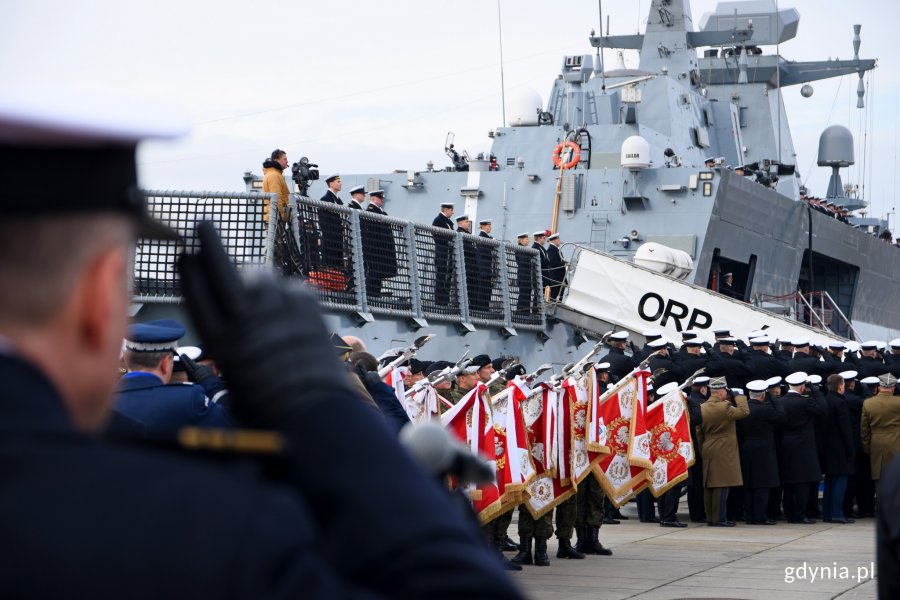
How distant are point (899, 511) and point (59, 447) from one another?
59.2 inches

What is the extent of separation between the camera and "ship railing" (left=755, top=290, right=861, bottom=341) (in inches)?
880

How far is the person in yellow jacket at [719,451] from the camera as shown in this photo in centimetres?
1308

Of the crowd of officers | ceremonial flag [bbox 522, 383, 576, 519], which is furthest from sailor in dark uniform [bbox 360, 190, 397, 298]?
ceremonial flag [bbox 522, 383, 576, 519]

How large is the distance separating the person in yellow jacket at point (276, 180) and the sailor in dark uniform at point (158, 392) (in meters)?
6.88

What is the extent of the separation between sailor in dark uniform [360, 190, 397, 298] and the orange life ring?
768 centimetres

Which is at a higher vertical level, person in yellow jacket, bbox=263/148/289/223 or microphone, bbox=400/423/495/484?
person in yellow jacket, bbox=263/148/289/223

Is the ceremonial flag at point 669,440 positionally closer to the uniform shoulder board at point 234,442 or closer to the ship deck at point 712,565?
the ship deck at point 712,565

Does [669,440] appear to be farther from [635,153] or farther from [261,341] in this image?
[261,341]

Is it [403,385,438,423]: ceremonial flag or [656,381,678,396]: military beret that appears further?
[656,381,678,396]: military beret

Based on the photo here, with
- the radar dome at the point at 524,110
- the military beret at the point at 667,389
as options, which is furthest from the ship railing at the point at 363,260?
the radar dome at the point at 524,110

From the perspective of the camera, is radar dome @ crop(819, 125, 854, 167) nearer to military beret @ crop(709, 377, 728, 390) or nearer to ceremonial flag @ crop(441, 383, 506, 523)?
military beret @ crop(709, 377, 728, 390)

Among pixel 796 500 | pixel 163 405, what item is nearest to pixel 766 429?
pixel 796 500

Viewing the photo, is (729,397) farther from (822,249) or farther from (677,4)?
(677,4)

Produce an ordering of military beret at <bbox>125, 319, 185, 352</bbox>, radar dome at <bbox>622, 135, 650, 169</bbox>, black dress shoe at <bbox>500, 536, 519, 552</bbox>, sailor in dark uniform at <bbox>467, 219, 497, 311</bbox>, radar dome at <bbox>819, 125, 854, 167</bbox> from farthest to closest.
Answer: radar dome at <bbox>819, 125, 854, 167</bbox> → radar dome at <bbox>622, 135, 650, 169</bbox> → sailor in dark uniform at <bbox>467, 219, 497, 311</bbox> → black dress shoe at <bbox>500, 536, 519, 552</bbox> → military beret at <bbox>125, 319, 185, 352</bbox>
